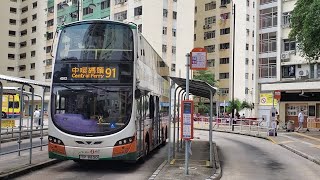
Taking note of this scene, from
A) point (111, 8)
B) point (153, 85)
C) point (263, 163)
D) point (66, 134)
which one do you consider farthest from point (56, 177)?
point (111, 8)

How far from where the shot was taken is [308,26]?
23938mm

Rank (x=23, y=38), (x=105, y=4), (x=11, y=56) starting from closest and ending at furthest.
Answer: (x=105, y=4), (x=11, y=56), (x=23, y=38)

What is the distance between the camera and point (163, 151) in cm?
2067

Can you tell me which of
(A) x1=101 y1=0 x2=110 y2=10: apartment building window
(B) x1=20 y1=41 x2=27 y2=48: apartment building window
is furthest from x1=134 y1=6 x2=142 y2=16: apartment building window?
(B) x1=20 y1=41 x2=27 y2=48: apartment building window

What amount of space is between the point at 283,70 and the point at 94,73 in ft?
117

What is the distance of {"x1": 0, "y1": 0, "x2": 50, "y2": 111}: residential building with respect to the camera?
84.2m

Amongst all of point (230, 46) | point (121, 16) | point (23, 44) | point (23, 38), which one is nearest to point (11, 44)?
point (23, 44)

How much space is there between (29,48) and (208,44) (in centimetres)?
3252

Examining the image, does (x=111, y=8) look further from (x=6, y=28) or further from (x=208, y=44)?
(x=6, y=28)

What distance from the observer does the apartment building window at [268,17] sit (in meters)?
52.0

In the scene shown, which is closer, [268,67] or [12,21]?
[268,67]

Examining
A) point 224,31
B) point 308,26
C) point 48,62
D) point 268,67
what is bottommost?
point 308,26

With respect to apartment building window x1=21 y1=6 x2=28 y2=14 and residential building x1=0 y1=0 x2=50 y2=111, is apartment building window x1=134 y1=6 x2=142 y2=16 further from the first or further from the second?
apartment building window x1=21 y1=6 x2=28 y2=14

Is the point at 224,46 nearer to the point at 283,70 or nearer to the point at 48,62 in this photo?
the point at 48,62
